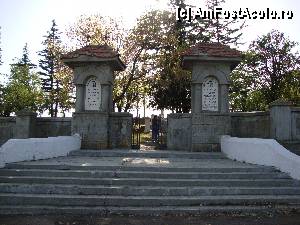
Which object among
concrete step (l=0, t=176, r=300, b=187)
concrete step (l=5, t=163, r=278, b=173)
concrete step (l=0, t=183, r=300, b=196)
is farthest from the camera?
concrete step (l=5, t=163, r=278, b=173)

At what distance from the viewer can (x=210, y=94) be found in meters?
13.2

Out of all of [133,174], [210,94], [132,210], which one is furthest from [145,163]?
[210,94]

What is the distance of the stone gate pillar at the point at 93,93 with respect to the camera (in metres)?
13.2

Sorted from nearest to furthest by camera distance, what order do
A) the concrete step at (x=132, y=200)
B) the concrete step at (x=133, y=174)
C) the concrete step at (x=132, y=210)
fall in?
the concrete step at (x=132, y=210) < the concrete step at (x=132, y=200) < the concrete step at (x=133, y=174)

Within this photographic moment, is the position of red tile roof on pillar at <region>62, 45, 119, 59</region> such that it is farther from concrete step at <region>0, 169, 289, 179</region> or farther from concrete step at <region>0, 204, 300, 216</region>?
concrete step at <region>0, 204, 300, 216</region>

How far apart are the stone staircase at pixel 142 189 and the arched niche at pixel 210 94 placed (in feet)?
14.8

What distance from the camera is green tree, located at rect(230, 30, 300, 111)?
1256 inches

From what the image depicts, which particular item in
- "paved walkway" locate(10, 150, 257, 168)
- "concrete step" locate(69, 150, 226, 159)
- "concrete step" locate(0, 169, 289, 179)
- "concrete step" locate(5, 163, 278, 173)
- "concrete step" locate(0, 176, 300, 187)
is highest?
"concrete step" locate(69, 150, 226, 159)

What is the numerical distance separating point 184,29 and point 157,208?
96.9 feet

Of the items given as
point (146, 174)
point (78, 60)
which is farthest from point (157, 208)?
point (78, 60)

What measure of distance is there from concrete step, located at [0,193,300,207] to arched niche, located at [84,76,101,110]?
6.38 m

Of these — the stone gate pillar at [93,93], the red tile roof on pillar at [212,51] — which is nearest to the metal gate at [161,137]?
the stone gate pillar at [93,93]

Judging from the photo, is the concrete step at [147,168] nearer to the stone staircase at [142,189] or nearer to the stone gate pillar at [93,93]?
the stone staircase at [142,189]

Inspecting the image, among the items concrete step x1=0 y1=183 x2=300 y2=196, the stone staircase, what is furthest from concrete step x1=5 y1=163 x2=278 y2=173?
concrete step x1=0 y1=183 x2=300 y2=196
